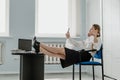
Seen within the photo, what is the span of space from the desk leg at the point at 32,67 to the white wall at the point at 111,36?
165cm

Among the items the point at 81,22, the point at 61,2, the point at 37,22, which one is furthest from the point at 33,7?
the point at 81,22

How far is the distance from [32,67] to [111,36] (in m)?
2.00

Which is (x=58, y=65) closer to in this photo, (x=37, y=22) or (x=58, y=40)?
(x=58, y=40)

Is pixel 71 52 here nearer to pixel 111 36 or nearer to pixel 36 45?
pixel 36 45

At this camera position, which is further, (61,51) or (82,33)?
(82,33)

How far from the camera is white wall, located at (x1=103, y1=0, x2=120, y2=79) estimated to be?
14.8 feet

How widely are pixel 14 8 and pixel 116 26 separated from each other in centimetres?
285

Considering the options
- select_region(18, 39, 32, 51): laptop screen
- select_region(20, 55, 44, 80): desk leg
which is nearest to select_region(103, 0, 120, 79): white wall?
select_region(20, 55, 44, 80): desk leg

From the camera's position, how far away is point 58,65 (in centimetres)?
627

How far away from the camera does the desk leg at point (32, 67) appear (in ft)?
12.0

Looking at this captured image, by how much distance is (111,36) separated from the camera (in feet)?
15.9

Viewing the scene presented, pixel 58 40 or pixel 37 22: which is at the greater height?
pixel 37 22

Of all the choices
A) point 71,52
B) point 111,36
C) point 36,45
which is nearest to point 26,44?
point 36,45

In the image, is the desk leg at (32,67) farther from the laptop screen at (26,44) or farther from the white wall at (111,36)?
the white wall at (111,36)
